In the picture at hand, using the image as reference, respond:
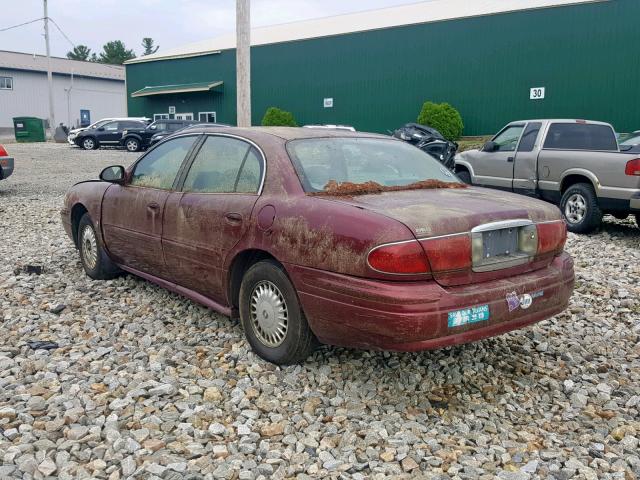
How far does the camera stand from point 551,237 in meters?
3.80

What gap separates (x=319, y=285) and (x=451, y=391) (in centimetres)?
105

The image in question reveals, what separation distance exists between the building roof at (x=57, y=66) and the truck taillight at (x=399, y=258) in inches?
2217

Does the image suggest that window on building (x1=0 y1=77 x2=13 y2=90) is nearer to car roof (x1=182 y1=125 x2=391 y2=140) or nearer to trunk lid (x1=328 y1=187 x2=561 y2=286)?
car roof (x1=182 y1=125 x2=391 y2=140)

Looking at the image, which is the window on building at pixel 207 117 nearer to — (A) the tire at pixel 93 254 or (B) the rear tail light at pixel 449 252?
Answer: (A) the tire at pixel 93 254

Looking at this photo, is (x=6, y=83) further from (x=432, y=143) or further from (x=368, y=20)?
(x=432, y=143)

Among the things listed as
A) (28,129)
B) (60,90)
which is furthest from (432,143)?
(60,90)

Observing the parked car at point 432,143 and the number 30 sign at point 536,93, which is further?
the number 30 sign at point 536,93

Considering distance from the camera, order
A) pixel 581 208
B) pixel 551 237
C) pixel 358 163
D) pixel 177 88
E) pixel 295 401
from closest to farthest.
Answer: pixel 295 401
pixel 551 237
pixel 358 163
pixel 581 208
pixel 177 88

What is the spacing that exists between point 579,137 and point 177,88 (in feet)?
101

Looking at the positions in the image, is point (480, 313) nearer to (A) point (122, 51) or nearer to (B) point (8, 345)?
(B) point (8, 345)

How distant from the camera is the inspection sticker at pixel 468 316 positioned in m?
3.24

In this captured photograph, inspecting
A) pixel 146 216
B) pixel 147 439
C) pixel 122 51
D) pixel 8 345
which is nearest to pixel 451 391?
pixel 147 439

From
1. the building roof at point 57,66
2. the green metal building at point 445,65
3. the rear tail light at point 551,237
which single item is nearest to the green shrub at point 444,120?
the green metal building at point 445,65

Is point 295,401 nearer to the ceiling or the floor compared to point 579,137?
nearer to the floor
